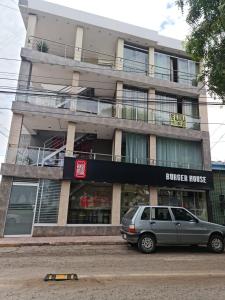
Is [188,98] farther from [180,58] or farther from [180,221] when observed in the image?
[180,221]

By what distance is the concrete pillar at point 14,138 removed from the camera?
40.2 ft

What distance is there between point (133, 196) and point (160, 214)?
4951 millimetres

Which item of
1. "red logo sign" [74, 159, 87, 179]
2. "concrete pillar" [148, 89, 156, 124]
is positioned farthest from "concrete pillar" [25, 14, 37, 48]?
"concrete pillar" [148, 89, 156, 124]

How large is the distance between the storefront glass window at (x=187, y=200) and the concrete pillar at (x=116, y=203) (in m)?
2.79

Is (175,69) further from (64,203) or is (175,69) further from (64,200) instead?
(64,203)

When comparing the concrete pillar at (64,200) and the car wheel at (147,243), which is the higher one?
the concrete pillar at (64,200)

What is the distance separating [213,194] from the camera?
51.2ft

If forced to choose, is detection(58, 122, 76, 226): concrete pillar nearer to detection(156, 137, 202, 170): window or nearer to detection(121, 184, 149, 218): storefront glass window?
detection(121, 184, 149, 218): storefront glass window

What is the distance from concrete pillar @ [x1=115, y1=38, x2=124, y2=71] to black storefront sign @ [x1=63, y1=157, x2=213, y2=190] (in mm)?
6764

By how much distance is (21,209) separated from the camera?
11.8 meters

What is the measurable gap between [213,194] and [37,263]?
12.6 metres

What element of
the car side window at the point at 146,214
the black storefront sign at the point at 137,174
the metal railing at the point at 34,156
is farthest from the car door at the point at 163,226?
the metal railing at the point at 34,156

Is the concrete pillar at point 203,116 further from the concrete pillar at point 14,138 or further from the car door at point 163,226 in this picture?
the concrete pillar at point 14,138

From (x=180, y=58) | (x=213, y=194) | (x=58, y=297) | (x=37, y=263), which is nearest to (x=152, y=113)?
(x=180, y=58)
